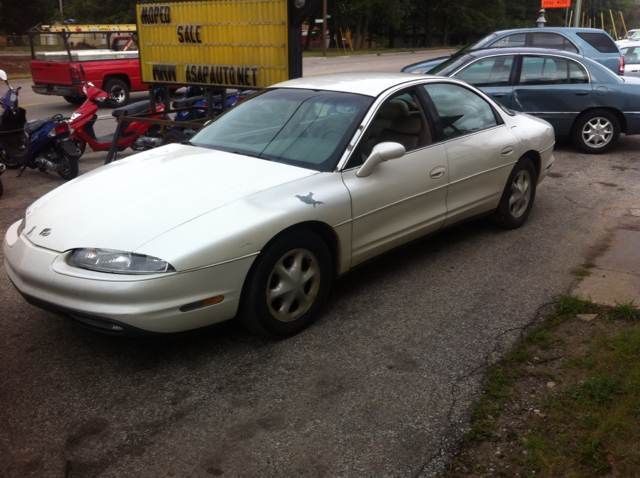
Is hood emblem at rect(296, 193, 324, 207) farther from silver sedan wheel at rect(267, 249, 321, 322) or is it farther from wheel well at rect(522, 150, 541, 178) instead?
wheel well at rect(522, 150, 541, 178)

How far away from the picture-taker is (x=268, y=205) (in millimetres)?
3805

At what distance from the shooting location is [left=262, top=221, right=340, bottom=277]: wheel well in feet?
12.7

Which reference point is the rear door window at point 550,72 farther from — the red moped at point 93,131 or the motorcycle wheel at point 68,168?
the motorcycle wheel at point 68,168

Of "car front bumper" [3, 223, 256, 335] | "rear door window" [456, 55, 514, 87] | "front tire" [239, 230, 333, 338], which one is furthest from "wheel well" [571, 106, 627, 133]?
"car front bumper" [3, 223, 256, 335]

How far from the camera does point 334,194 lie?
4.12 metres

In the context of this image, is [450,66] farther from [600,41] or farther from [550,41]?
[600,41]

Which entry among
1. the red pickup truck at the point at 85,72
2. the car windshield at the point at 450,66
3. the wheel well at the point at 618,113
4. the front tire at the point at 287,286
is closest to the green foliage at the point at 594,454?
the front tire at the point at 287,286

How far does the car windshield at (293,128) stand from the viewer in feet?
14.5

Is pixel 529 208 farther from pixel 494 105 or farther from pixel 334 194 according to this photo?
pixel 334 194

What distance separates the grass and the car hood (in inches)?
70.4

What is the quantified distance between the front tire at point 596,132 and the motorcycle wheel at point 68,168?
713 centimetres

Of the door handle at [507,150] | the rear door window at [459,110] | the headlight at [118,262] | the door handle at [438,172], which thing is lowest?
the headlight at [118,262]

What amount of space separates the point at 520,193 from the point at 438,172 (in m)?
1.48

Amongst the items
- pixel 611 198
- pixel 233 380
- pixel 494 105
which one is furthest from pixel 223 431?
pixel 611 198
